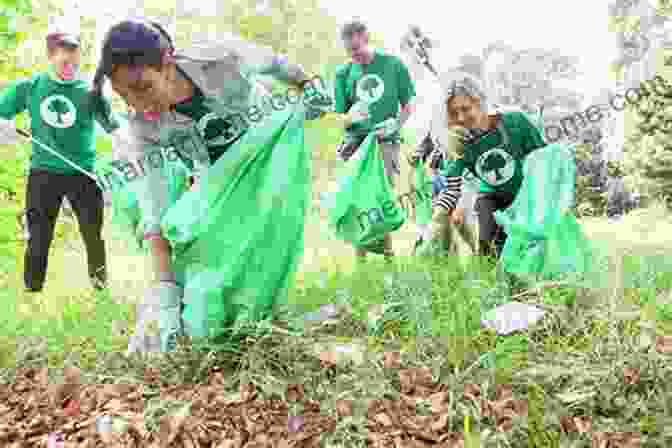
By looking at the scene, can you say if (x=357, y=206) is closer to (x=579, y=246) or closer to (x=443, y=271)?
(x=443, y=271)

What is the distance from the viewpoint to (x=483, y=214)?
3479 millimetres

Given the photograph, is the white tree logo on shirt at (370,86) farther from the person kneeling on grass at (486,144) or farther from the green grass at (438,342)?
the green grass at (438,342)

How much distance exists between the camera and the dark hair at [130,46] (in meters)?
1.98

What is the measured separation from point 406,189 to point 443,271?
1.61 meters

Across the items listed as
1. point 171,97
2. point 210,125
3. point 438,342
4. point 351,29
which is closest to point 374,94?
point 351,29

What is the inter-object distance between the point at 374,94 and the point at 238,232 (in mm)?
2180

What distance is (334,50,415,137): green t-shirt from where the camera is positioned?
4.19 meters

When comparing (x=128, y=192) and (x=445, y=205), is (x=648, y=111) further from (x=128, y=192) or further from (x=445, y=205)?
(x=128, y=192)

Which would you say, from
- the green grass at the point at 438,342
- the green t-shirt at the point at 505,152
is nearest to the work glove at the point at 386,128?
the green t-shirt at the point at 505,152

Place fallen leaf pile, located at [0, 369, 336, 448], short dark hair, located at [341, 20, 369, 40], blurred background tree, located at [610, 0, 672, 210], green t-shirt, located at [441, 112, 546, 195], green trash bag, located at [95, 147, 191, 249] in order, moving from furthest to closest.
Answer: blurred background tree, located at [610, 0, 672, 210], short dark hair, located at [341, 20, 369, 40], green t-shirt, located at [441, 112, 546, 195], green trash bag, located at [95, 147, 191, 249], fallen leaf pile, located at [0, 369, 336, 448]

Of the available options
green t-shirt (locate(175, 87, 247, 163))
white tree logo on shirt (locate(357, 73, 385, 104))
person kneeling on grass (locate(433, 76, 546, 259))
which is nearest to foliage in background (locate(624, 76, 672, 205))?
white tree logo on shirt (locate(357, 73, 385, 104))

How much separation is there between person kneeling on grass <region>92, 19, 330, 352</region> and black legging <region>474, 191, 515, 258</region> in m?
1.47

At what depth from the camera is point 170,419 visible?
199 centimetres

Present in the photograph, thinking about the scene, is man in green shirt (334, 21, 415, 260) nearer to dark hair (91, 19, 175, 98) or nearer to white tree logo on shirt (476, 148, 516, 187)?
white tree logo on shirt (476, 148, 516, 187)
